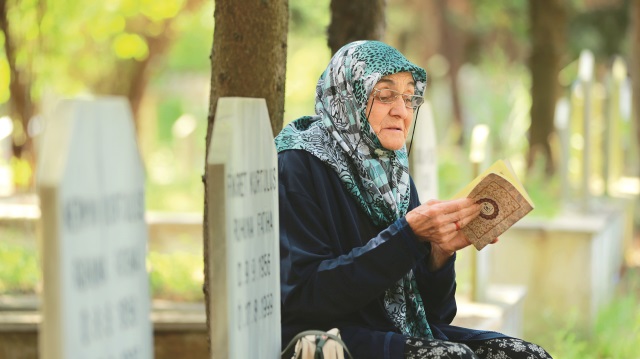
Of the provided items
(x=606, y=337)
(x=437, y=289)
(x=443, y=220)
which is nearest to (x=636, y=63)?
(x=606, y=337)

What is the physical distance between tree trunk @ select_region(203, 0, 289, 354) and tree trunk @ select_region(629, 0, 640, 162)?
35.5 feet

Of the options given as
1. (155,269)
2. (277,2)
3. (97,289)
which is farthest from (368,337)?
(155,269)

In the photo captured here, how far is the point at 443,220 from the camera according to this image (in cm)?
341

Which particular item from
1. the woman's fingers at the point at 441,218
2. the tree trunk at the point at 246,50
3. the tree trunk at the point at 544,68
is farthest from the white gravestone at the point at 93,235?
the tree trunk at the point at 544,68

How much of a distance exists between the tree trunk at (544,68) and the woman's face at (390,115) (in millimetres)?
8483

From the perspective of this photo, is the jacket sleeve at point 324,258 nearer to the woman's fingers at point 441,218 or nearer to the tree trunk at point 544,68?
the woman's fingers at point 441,218

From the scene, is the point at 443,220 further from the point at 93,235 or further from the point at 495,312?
the point at 495,312

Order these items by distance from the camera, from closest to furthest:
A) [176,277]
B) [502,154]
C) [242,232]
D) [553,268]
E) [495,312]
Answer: [242,232] < [495,312] < [176,277] < [553,268] < [502,154]

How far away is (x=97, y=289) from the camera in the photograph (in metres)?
2.45

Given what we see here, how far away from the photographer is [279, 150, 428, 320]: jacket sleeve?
3344 mm

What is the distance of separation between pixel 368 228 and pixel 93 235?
54.4 inches

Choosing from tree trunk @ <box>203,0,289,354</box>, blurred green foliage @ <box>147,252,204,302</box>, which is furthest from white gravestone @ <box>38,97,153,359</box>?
blurred green foliage @ <box>147,252,204,302</box>

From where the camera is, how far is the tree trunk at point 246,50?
4.36 meters

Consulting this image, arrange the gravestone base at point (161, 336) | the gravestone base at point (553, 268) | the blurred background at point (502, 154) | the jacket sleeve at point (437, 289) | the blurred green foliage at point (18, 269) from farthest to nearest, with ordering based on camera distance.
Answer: the gravestone base at point (553, 268) < the blurred background at point (502, 154) < the blurred green foliage at point (18, 269) < the gravestone base at point (161, 336) < the jacket sleeve at point (437, 289)
